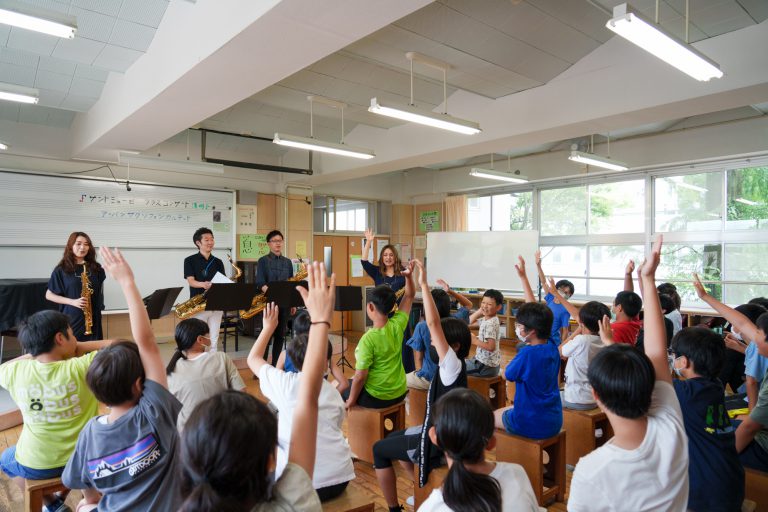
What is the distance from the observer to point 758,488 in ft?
6.97

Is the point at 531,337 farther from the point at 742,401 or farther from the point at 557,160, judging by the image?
the point at 557,160

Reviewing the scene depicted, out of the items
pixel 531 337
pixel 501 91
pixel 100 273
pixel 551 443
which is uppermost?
pixel 501 91

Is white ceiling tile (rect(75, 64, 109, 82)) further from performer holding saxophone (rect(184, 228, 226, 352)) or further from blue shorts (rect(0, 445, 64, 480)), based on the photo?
blue shorts (rect(0, 445, 64, 480))

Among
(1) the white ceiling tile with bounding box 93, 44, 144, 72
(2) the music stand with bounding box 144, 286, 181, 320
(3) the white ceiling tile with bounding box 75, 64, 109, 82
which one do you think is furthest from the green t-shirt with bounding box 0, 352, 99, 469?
(3) the white ceiling tile with bounding box 75, 64, 109, 82

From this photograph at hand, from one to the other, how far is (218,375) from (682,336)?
209 centimetres

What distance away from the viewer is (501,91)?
4922 millimetres

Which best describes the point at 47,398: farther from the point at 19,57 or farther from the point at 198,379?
the point at 19,57

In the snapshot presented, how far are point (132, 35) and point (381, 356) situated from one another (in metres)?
3.08

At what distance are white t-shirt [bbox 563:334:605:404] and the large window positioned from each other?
4248mm

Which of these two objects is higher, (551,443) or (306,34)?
(306,34)

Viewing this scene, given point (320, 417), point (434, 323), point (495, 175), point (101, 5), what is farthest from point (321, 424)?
point (495, 175)

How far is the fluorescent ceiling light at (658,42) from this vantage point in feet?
8.25


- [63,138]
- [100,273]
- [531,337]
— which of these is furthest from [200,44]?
[63,138]

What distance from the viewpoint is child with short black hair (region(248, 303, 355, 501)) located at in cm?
176
